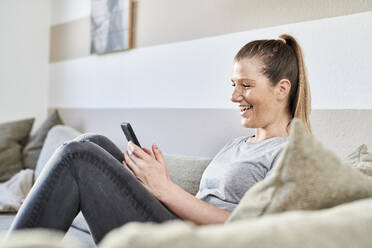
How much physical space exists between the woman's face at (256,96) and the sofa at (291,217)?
2.40 feet

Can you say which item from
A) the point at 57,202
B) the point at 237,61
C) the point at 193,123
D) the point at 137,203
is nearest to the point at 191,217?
the point at 137,203

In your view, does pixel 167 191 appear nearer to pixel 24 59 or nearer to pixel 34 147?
pixel 34 147

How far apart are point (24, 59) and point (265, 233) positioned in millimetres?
3455

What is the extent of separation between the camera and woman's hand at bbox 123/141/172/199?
133 centimetres

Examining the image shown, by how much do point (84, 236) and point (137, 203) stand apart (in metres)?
0.80

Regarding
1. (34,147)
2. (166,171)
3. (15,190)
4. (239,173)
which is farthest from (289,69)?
(34,147)

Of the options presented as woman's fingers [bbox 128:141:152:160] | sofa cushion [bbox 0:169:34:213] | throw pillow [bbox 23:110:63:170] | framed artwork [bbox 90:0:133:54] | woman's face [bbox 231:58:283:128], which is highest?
framed artwork [bbox 90:0:133:54]

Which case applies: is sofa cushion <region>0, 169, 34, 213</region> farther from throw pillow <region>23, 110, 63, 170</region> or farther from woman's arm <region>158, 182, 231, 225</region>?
woman's arm <region>158, 182, 231, 225</region>

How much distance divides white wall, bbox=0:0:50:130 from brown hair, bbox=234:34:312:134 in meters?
2.56

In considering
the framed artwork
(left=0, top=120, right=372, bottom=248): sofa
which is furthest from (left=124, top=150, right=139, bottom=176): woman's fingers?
the framed artwork

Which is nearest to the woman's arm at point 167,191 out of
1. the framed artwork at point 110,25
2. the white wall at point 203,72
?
the white wall at point 203,72

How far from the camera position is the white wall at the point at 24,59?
347cm

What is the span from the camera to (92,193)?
117cm

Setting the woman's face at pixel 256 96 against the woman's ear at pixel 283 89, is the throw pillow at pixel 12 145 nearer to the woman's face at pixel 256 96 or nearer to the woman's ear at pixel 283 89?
the woman's face at pixel 256 96
